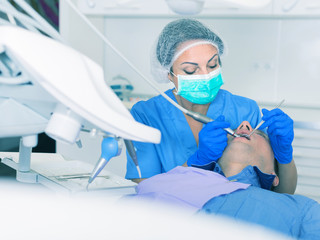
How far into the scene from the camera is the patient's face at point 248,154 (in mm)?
1310

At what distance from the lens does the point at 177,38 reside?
151 cm

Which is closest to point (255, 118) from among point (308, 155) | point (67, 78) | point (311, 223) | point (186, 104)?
point (186, 104)

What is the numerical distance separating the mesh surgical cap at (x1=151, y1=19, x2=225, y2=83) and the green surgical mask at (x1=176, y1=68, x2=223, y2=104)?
0.11 meters

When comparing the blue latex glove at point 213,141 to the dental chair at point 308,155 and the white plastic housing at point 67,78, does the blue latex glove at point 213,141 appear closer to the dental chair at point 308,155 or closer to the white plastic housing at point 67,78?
the white plastic housing at point 67,78

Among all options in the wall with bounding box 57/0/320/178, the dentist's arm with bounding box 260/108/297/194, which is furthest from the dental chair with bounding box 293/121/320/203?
the dentist's arm with bounding box 260/108/297/194

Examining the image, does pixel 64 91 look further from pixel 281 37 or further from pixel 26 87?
pixel 281 37

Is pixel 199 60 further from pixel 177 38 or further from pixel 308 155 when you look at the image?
pixel 308 155

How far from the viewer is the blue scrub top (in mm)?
1475

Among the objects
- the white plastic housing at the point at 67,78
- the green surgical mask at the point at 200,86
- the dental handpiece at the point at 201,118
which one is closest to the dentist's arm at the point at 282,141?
the dental handpiece at the point at 201,118

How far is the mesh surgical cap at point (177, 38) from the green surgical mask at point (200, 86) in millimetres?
107

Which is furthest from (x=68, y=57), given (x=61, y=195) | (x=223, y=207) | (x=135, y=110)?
(x=135, y=110)

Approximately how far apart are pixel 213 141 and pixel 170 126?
322 mm

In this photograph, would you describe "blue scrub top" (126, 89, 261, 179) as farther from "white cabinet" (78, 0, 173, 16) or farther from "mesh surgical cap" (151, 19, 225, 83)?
"white cabinet" (78, 0, 173, 16)

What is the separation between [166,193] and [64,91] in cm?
49
